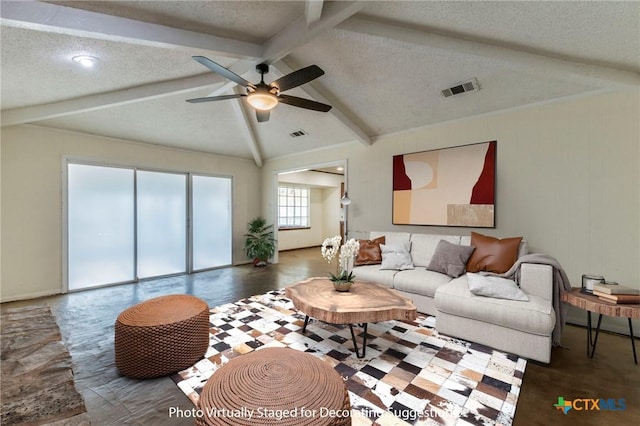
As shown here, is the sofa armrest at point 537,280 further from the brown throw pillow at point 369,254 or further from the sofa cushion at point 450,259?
the brown throw pillow at point 369,254

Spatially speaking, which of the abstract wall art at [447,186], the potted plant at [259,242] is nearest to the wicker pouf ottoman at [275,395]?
the abstract wall art at [447,186]

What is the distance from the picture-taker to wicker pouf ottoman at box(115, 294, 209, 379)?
2053mm

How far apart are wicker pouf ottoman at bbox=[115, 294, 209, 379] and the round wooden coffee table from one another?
3.01 feet

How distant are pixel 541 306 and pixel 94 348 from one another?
13.7ft

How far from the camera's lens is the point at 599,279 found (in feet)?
7.84

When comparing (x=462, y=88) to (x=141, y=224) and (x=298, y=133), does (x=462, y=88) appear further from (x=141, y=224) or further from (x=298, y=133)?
(x=141, y=224)

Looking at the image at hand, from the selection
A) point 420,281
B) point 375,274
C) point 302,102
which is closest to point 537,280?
point 420,281

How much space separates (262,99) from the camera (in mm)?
2631

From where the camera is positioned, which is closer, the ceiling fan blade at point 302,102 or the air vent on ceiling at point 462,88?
the ceiling fan blade at point 302,102

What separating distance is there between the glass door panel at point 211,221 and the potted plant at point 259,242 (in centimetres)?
51

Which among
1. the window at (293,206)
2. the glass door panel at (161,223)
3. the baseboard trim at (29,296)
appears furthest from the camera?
the window at (293,206)

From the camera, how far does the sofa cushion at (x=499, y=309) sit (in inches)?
88.4

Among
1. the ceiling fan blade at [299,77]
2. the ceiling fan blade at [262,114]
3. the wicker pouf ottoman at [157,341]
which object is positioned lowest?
the wicker pouf ottoman at [157,341]

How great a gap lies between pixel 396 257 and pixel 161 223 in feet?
15.2
